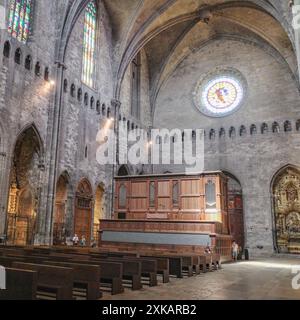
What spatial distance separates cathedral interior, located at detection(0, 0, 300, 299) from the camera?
51.2 ft

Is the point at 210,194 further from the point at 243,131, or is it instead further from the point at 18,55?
the point at 18,55

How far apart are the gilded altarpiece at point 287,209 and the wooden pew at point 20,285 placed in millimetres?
21305

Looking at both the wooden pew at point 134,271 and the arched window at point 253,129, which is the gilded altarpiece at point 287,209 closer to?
the arched window at point 253,129

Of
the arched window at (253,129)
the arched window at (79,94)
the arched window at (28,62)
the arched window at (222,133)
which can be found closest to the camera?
the arched window at (28,62)

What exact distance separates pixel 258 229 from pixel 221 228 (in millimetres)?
8093

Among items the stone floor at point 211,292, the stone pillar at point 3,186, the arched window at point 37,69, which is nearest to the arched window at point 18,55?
the arched window at point 37,69

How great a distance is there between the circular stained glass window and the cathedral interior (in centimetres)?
9

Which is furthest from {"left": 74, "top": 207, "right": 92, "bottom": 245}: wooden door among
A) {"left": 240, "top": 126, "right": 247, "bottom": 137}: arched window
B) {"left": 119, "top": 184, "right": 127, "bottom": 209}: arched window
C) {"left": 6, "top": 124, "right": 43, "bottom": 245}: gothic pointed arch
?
{"left": 240, "top": 126, "right": 247, "bottom": 137}: arched window

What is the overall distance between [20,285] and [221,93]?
2474cm

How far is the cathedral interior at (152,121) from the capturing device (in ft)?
51.2

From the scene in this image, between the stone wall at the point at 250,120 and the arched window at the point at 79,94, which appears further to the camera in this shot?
the stone wall at the point at 250,120

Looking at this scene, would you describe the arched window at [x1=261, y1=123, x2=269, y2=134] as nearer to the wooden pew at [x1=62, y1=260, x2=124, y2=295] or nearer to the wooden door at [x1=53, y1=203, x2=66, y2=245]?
the wooden door at [x1=53, y1=203, x2=66, y2=245]

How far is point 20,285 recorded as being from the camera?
12.6 ft

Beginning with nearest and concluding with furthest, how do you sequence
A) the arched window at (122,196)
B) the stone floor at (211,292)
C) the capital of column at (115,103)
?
the stone floor at (211,292) → the arched window at (122,196) → the capital of column at (115,103)
